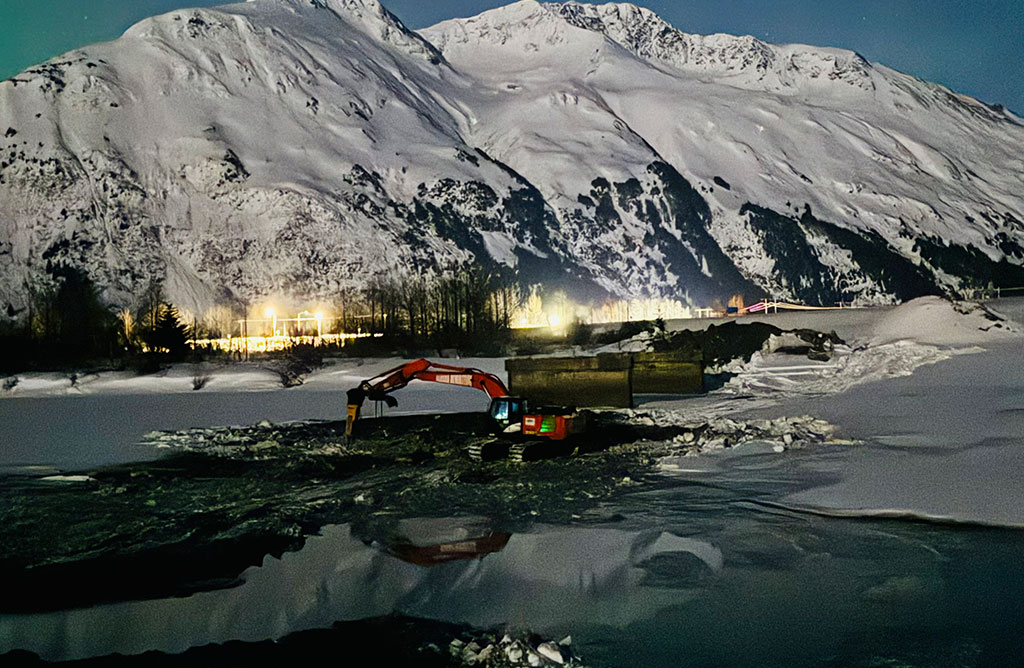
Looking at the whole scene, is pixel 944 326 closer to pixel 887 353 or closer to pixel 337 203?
pixel 887 353

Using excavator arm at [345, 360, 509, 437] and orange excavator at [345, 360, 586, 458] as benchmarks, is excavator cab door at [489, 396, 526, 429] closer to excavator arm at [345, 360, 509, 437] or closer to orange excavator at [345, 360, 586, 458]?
orange excavator at [345, 360, 586, 458]

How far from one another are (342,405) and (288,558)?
2476cm

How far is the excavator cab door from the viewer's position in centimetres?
2173

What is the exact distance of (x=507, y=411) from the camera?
21766 mm

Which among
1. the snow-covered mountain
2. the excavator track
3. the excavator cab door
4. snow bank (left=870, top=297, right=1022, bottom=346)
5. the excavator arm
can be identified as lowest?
the excavator track

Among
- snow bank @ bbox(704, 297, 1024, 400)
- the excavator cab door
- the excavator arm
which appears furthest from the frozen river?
snow bank @ bbox(704, 297, 1024, 400)

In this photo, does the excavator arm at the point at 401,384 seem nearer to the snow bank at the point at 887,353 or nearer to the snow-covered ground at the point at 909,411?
the snow-covered ground at the point at 909,411

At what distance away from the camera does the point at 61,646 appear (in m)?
9.26

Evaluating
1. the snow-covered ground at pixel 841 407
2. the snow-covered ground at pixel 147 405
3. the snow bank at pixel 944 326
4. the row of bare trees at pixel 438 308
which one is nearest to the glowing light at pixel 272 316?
the row of bare trees at pixel 438 308

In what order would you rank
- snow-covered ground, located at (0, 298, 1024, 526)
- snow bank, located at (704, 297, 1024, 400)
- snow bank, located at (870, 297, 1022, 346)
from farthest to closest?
snow bank, located at (870, 297, 1022, 346) < snow bank, located at (704, 297, 1024, 400) < snow-covered ground, located at (0, 298, 1024, 526)

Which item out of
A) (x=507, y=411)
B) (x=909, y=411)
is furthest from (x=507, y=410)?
(x=909, y=411)

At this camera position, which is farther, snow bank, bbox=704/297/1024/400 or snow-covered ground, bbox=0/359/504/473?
snow bank, bbox=704/297/1024/400

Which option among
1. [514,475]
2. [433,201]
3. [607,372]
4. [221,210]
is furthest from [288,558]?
[433,201]

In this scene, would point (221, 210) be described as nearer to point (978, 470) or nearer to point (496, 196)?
point (496, 196)
